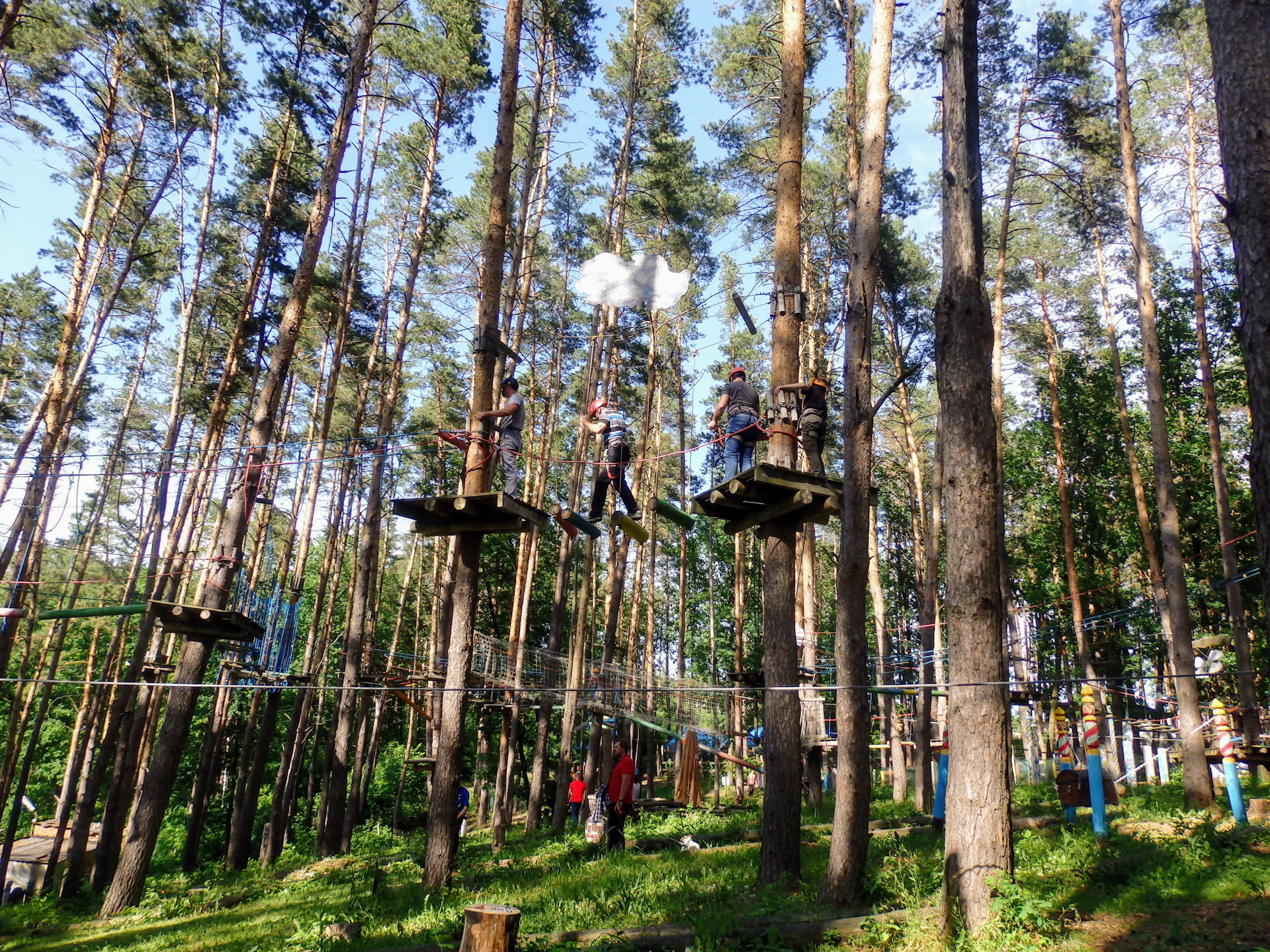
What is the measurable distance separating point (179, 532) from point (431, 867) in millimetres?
11349

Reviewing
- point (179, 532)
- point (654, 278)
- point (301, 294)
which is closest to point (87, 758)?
point (179, 532)

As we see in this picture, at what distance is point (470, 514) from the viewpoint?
816 cm

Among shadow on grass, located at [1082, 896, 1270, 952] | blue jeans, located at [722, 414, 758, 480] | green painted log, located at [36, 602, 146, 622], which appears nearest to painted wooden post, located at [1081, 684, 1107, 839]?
shadow on grass, located at [1082, 896, 1270, 952]

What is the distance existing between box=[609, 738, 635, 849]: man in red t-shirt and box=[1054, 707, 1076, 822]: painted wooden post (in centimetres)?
504

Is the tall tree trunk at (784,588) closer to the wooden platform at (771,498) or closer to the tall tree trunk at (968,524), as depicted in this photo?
the wooden platform at (771,498)

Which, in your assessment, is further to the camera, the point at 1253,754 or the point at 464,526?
the point at 1253,754

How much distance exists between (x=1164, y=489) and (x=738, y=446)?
7.45m

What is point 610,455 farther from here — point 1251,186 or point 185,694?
point 185,694

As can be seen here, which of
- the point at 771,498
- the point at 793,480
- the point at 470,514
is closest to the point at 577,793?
the point at 470,514

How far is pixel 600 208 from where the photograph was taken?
18.5 metres

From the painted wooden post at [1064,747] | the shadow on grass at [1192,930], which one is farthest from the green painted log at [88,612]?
the painted wooden post at [1064,747]

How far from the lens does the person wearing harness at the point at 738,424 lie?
746cm

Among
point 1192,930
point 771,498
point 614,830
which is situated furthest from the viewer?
point 614,830

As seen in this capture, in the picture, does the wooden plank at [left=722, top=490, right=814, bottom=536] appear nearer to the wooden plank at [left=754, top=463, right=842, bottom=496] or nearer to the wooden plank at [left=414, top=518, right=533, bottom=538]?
the wooden plank at [left=754, top=463, right=842, bottom=496]
